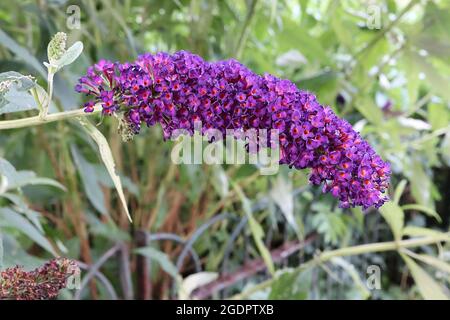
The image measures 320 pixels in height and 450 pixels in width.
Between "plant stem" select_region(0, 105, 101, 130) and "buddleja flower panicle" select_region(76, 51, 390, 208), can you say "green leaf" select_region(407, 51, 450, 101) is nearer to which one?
"buddleja flower panicle" select_region(76, 51, 390, 208)

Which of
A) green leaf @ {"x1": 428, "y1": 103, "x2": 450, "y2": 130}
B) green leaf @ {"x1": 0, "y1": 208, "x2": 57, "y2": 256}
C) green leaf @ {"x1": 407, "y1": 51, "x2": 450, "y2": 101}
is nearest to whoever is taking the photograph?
green leaf @ {"x1": 0, "y1": 208, "x2": 57, "y2": 256}

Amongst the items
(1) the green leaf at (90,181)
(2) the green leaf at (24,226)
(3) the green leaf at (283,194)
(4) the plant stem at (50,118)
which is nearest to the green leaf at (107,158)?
(4) the plant stem at (50,118)

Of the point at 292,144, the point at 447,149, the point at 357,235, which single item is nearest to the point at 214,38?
the point at 447,149

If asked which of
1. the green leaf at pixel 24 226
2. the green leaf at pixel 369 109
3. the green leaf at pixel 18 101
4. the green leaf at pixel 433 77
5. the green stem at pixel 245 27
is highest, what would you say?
the green stem at pixel 245 27

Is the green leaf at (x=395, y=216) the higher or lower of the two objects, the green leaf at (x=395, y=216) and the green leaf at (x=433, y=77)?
the lower

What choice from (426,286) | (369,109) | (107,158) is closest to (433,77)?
(369,109)

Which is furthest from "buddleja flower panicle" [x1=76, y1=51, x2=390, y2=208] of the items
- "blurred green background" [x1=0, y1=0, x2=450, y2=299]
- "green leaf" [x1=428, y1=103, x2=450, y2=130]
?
"green leaf" [x1=428, y1=103, x2=450, y2=130]

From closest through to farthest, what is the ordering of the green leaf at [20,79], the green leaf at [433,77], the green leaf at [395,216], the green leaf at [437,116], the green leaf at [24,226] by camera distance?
the green leaf at [20,79] → the green leaf at [24,226] → the green leaf at [395,216] → the green leaf at [433,77] → the green leaf at [437,116]

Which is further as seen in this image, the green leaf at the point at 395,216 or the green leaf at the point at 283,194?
the green leaf at the point at 283,194

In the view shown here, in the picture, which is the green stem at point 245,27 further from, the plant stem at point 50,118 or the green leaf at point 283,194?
the plant stem at point 50,118
